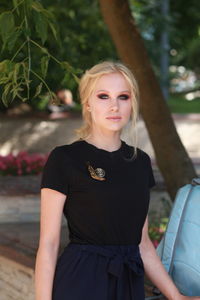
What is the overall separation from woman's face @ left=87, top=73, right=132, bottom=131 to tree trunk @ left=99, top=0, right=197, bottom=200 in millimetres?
3476

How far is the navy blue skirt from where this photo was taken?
2285 mm

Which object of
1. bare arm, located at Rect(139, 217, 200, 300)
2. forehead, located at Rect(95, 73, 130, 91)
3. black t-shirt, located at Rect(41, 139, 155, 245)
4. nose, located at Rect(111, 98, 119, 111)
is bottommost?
bare arm, located at Rect(139, 217, 200, 300)

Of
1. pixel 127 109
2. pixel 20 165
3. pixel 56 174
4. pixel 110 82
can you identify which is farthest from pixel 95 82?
pixel 20 165

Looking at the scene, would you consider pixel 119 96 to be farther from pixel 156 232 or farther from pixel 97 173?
pixel 156 232

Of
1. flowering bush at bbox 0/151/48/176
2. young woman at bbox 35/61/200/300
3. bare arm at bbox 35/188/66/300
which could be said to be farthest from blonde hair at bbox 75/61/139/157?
flowering bush at bbox 0/151/48/176

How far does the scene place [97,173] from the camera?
7.64 ft

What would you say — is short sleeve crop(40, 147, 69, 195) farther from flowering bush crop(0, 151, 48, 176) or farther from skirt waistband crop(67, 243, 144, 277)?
flowering bush crop(0, 151, 48, 176)

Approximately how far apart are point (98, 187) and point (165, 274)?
484mm

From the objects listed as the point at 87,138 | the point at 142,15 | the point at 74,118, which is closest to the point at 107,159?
the point at 87,138

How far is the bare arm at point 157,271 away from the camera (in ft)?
8.11

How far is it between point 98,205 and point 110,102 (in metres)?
0.39

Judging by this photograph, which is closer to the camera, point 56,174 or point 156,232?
point 56,174

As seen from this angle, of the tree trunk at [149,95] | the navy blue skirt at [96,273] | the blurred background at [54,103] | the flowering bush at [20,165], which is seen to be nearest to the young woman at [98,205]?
the navy blue skirt at [96,273]

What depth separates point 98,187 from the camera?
231cm
